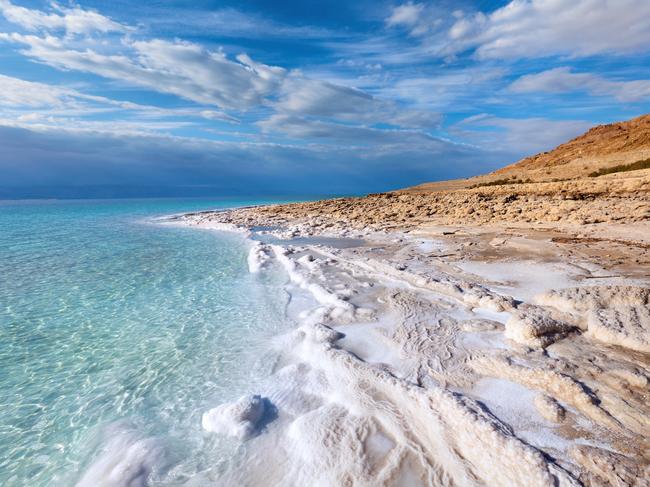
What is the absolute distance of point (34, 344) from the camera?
5.58 meters

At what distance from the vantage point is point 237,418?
3.57m

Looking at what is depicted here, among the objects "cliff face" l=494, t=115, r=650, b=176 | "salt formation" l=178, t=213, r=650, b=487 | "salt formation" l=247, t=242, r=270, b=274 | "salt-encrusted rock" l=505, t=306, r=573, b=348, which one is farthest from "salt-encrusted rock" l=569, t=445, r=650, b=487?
"cliff face" l=494, t=115, r=650, b=176

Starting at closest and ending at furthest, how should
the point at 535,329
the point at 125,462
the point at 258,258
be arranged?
the point at 125,462, the point at 535,329, the point at 258,258

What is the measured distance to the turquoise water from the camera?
3.32 metres

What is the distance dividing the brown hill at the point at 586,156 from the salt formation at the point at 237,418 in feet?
89.4

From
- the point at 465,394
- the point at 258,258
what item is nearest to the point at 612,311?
the point at 465,394

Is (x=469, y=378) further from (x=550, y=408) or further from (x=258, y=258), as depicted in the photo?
(x=258, y=258)

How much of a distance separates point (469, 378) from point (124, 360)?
4882 millimetres

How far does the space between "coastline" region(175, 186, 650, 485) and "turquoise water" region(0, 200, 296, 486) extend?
2.31ft

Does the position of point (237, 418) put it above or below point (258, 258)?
above

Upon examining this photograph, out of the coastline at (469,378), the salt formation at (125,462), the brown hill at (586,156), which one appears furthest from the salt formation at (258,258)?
the brown hill at (586,156)

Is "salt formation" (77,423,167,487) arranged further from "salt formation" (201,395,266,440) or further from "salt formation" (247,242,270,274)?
"salt formation" (247,242,270,274)

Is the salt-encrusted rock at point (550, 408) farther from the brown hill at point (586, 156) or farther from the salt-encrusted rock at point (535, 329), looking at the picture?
the brown hill at point (586, 156)

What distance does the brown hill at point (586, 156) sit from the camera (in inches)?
972
